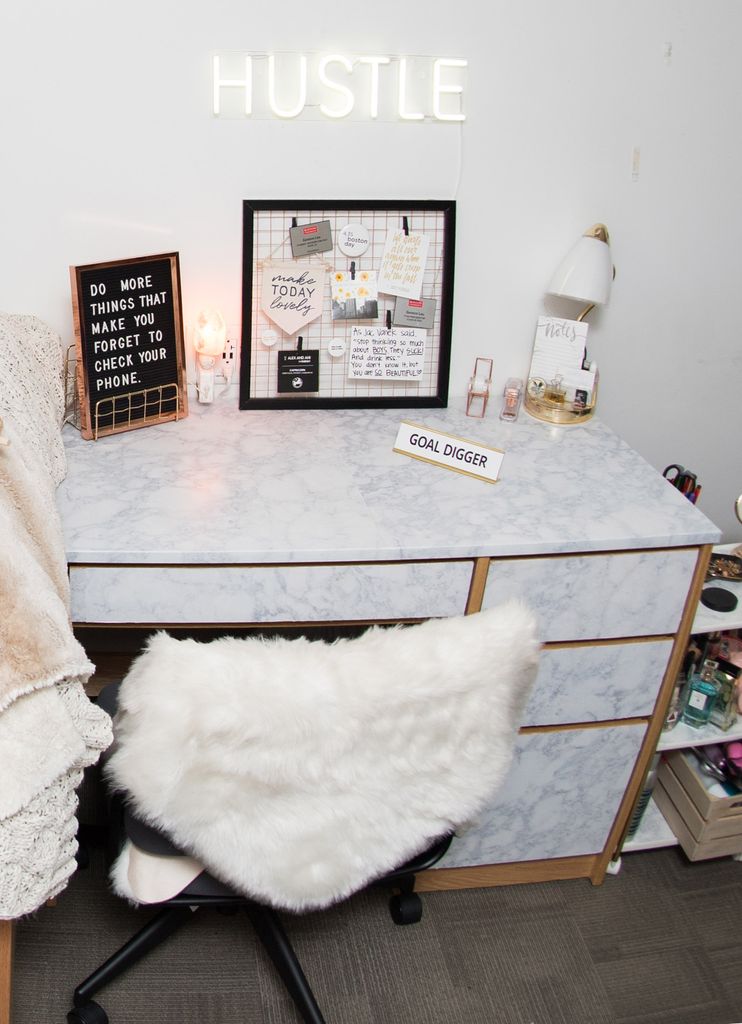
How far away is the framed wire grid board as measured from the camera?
1687mm

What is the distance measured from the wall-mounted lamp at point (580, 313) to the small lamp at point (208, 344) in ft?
2.13

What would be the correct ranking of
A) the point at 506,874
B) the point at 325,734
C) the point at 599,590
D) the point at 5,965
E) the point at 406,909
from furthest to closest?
the point at 506,874
the point at 406,909
the point at 599,590
the point at 5,965
the point at 325,734

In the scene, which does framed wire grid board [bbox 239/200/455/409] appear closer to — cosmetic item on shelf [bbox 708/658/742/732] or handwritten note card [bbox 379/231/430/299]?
handwritten note card [bbox 379/231/430/299]

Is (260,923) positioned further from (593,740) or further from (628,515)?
(628,515)

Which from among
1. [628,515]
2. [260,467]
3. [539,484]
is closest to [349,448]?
[260,467]

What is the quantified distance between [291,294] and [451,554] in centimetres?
65

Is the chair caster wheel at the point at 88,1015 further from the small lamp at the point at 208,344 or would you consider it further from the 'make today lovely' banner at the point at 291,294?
the 'make today lovely' banner at the point at 291,294

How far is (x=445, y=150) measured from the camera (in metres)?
1.68

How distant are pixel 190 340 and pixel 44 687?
89 cm

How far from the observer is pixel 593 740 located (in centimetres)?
166

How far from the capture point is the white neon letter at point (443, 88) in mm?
Result: 1606

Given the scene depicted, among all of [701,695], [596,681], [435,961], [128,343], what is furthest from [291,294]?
[435,961]

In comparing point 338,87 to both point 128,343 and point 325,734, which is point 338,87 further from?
point 325,734

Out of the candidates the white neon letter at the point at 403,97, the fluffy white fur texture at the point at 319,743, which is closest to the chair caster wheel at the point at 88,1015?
the fluffy white fur texture at the point at 319,743
